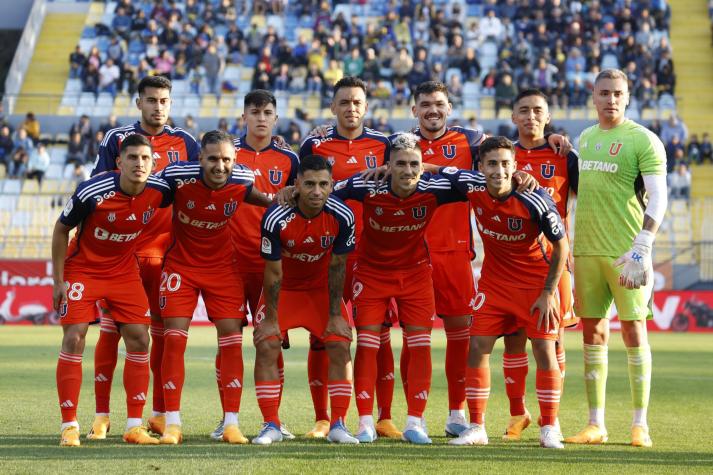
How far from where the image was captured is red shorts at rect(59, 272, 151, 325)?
305 inches

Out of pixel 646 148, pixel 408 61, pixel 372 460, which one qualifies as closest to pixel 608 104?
pixel 646 148

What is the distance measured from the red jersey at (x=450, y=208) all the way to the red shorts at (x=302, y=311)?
1.10 meters

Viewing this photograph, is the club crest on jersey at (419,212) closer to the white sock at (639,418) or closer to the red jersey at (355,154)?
the red jersey at (355,154)

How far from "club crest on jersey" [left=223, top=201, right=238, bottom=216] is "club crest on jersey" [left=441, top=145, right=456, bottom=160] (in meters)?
1.75

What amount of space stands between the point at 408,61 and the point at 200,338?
1291 centimetres

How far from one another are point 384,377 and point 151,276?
1.96m

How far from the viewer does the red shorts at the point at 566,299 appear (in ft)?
27.0

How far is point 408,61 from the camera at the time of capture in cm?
2933

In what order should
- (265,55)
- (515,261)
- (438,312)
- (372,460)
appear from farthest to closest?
(265,55) → (438,312) → (515,261) → (372,460)

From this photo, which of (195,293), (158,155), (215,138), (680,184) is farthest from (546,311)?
(680,184)

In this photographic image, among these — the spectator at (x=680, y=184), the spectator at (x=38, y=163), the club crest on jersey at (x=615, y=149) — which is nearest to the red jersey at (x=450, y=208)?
the club crest on jersey at (x=615, y=149)

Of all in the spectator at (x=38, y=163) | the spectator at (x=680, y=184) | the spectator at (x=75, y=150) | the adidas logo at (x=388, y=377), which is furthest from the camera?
the spectator at (x=75, y=150)

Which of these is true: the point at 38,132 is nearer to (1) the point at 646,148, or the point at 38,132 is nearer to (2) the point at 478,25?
(2) the point at 478,25

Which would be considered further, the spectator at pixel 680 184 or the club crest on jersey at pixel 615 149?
the spectator at pixel 680 184
